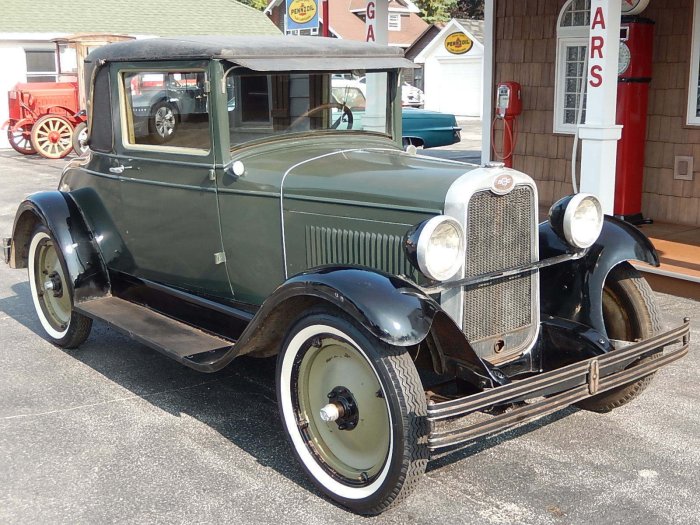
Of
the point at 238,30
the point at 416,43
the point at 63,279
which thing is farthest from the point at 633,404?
the point at 416,43

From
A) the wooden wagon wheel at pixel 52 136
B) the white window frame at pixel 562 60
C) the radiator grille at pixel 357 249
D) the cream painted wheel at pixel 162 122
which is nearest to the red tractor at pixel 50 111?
the wooden wagon wheel at pixel 52 136

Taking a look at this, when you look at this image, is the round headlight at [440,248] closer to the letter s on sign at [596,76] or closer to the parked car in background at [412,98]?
the letter s on sign at [596,76]

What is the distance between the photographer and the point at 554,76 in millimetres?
9102

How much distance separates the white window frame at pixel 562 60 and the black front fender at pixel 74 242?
224 inches

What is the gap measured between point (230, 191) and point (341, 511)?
1663 millimetres

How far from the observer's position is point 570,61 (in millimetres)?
8977

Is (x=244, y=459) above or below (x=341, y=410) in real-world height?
below

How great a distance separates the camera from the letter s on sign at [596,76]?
20.4 feet

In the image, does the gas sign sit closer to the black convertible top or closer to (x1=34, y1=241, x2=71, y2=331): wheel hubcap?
(x1=34, y1=241, x2=71, y2=331): wheel hubcap

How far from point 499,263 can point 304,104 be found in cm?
142

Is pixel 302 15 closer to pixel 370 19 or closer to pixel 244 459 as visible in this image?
pixel 370 19

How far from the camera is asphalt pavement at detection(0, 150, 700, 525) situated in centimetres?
320

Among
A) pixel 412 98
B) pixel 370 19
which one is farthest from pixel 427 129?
pixel 412 98

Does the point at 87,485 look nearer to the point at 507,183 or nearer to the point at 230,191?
the point at 230,191
